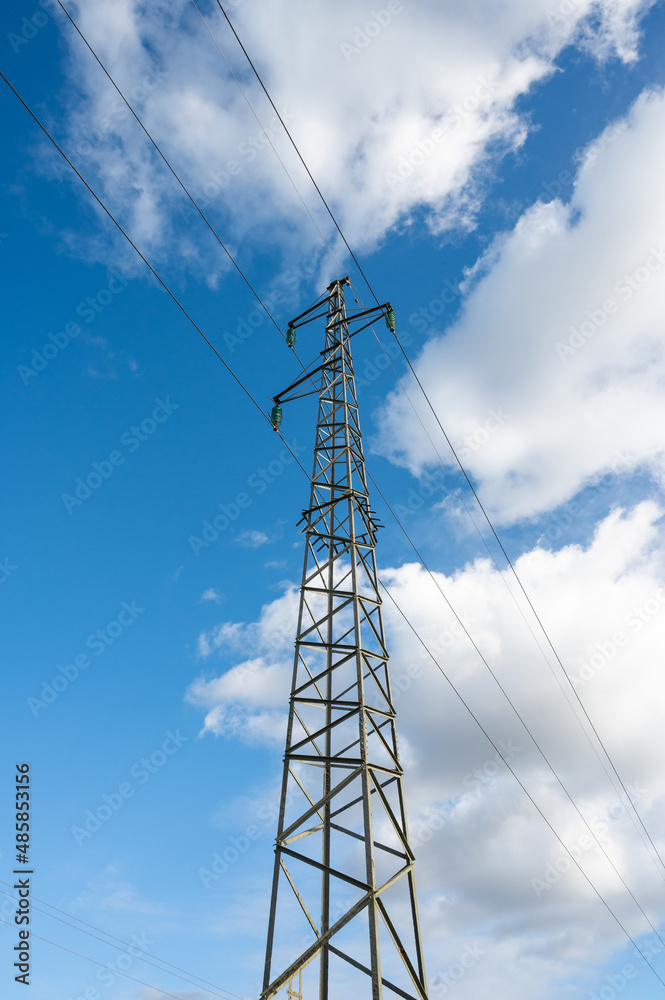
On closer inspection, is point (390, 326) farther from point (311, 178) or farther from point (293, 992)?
point (293, 992)

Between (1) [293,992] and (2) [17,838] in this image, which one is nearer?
(1) [293,992]

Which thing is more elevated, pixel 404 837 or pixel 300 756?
pixel 300 756

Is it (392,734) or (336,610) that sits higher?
(336,610)

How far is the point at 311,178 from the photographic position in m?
17.7

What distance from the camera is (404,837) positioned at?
469 inches

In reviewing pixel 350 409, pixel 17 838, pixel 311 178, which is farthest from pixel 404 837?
pixel 17 838

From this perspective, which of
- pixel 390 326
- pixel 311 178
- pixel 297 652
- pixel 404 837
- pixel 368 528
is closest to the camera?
pixel 404 837

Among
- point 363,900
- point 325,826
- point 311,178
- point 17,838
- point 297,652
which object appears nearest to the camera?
point 363,900

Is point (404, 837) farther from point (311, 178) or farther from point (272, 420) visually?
point (311, 178)

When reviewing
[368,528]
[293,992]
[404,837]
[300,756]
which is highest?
[368,528]

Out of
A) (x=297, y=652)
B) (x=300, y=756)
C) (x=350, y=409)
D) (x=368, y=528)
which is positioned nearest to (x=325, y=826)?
(x=300, y=756)

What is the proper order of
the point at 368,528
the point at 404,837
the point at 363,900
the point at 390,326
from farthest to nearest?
1. the point at 390,326
2. the point at 368,528
3. the point at 404,837
4. the point at 363,900

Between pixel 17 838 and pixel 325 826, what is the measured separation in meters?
16.8

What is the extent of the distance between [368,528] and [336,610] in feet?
8.14
